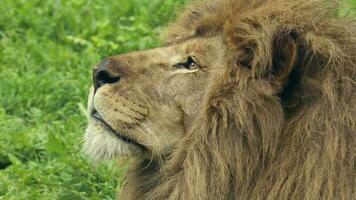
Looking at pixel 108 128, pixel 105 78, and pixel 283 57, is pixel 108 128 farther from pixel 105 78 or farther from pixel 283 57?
pixel 283 57

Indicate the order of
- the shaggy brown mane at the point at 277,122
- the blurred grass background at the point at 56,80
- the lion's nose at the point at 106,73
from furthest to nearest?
1. the blurred grass background at the point at 56,80
2. the lion's nose at the point at 106,73
3. the shaggy brown mane at the point at 277,122

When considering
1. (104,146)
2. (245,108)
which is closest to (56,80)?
(104,146)

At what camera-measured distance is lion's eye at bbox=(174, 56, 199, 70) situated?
4543 mm

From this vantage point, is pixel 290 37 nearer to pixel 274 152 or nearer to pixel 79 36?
pixel 274 152

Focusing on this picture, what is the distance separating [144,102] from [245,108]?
452 millimetres

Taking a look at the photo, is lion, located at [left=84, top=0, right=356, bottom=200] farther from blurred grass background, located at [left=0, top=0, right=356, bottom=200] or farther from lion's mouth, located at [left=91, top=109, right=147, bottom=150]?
blurred grass background, located at [left=0, top=0, right=356, bottom=200]

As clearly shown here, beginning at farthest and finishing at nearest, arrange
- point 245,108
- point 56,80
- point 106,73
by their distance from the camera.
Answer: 1. point 56,80
2. point 106,73
3. point 245,108

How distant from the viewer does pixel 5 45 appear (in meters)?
7.35

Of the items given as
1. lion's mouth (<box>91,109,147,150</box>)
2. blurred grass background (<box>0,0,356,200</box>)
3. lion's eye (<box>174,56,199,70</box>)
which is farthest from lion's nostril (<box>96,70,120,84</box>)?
blurred grass background (<box>0,0,356,200</box>)

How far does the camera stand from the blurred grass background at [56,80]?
A: 5648 mm

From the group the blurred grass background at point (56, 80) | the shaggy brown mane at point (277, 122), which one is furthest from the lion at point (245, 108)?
the blurred grass background at point (56, 80)

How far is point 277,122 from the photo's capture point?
4.32 m

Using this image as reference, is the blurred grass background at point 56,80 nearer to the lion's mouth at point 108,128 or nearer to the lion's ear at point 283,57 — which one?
the lion's mouth at point 108,128

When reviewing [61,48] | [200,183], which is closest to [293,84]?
[200,183]
